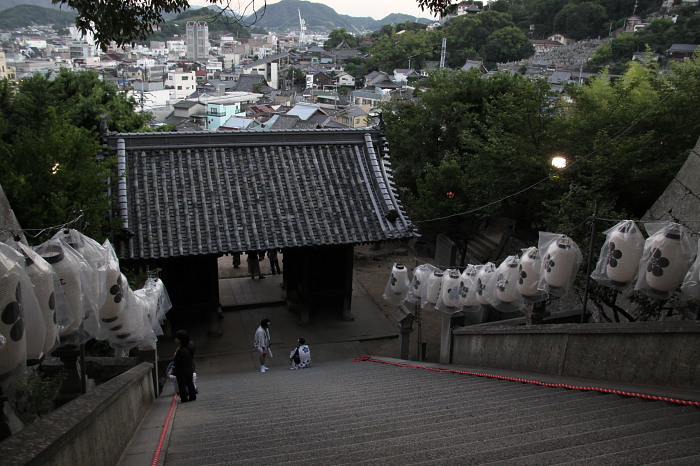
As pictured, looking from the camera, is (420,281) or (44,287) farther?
(420,281)

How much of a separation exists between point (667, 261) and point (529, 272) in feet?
8.46

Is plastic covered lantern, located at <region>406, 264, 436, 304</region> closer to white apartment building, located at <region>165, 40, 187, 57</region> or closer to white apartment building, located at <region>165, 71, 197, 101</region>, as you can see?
white apartment building, located at <region>165, 71, 197, 101</region>

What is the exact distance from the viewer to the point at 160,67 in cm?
12900

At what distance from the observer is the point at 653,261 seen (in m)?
6.78

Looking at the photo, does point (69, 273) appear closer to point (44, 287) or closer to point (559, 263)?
point (44, 287)

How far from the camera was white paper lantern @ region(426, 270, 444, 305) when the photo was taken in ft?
38.4

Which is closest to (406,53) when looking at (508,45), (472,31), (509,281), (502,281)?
(472,31)

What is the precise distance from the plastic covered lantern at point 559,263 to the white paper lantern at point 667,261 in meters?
1.48

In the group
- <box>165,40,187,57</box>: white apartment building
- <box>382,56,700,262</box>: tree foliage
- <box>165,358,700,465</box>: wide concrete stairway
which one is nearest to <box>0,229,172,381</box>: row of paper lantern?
<box>165,358,700,465</box>: wide concrete stairway

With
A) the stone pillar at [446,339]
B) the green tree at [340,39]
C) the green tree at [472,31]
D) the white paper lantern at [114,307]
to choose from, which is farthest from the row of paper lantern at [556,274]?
the green tree at [340,39]

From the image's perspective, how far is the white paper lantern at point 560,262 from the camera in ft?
27.1

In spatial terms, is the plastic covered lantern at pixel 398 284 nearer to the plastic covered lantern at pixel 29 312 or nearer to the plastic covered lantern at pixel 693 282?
the plastic covered lantern at pixel 693 282

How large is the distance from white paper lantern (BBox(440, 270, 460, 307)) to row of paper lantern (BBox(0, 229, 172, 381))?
20.0 feet

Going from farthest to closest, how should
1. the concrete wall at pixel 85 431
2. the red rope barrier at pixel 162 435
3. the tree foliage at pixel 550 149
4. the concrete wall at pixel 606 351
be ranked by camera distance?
1. the tree foliage at pixel 550 149
2. the concrete wall at pixel 606 351
3. the red rope barrier at pixel 162 435
4. the concrete wall at pixel 85 431
